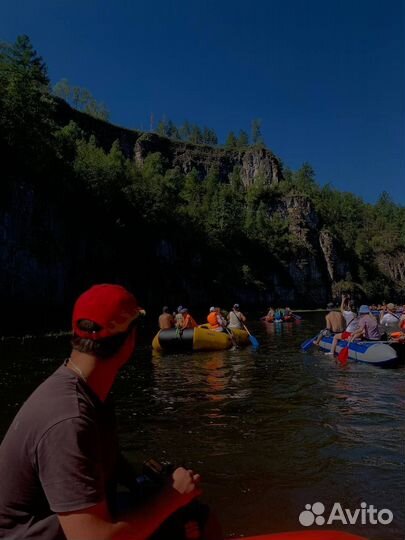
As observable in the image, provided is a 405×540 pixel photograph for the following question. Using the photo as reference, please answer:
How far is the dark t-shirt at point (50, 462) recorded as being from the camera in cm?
167

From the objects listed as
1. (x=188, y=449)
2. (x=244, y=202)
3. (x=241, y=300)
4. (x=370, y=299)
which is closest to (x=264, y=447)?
(x=188, y=449)

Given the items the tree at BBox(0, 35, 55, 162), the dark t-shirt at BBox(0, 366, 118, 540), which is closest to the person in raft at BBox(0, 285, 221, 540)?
the dark t-shirt at BBox(0, 366, 118, 540)

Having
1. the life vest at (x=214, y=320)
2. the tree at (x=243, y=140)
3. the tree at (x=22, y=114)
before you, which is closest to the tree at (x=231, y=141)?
the tree at (x=243, y=140)

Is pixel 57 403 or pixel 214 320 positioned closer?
pixel 57 403

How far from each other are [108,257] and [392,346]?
36.6 metres

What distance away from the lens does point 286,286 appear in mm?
74625

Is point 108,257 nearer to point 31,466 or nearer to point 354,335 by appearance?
point 354,335

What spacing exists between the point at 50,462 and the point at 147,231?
5286 centimetres

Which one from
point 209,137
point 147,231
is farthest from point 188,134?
point 147,231

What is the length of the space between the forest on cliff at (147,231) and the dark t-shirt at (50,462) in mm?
30717

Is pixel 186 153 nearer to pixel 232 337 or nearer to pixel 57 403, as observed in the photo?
pixel 232 337

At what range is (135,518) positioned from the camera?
187 cm

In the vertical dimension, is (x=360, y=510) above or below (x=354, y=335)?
below

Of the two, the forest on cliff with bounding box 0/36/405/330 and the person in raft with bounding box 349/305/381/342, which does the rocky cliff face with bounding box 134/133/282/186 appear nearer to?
the forest on cliff with bounding box 0/36/405/330
